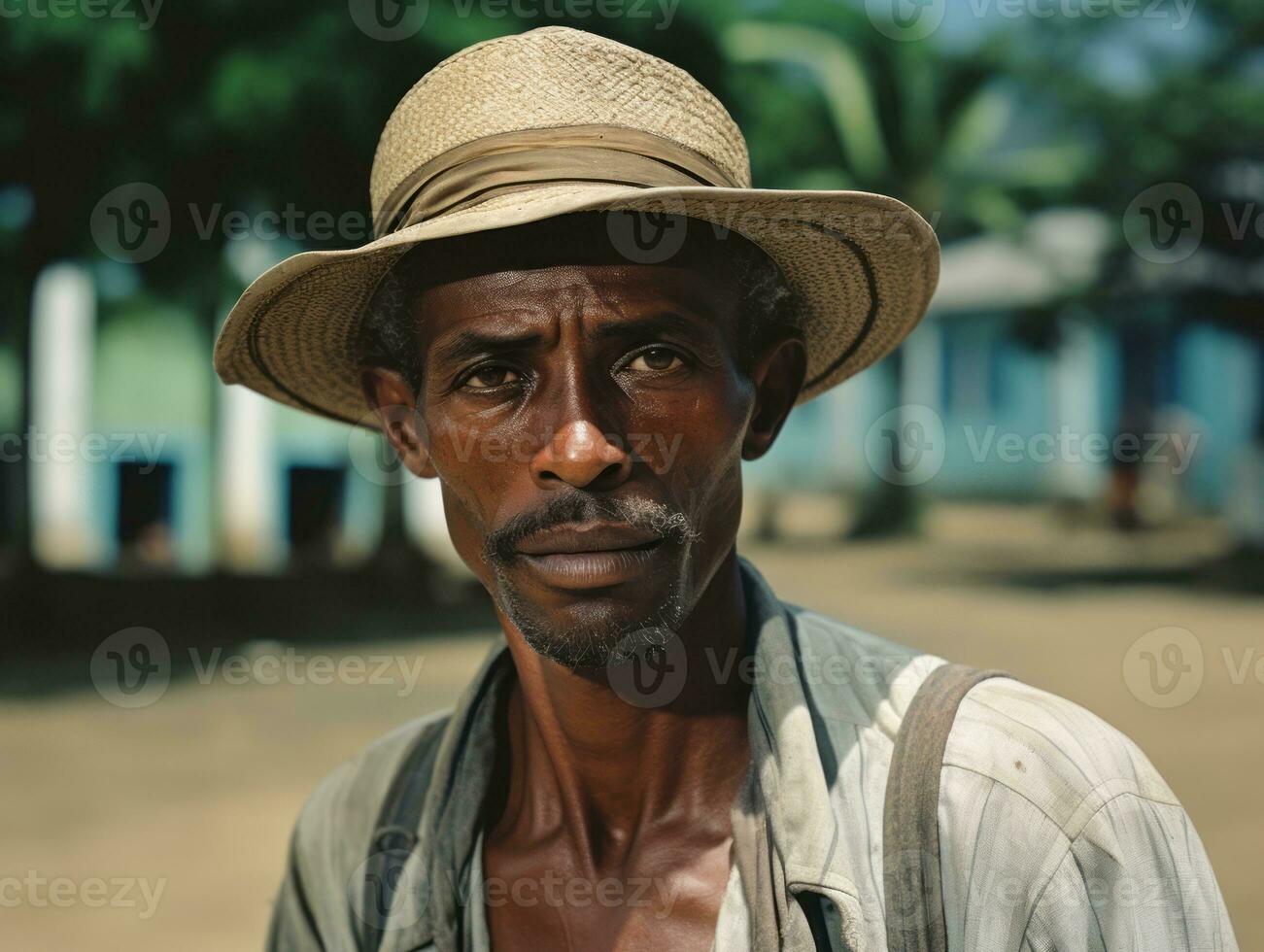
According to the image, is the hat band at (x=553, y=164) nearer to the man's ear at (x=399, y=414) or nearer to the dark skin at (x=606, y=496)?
the dark skin at (x=606, y=496)

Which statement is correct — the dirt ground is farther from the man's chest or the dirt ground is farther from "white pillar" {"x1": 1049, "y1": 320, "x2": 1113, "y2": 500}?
"white pillar" {"x1": 1049, "y1": 320, "x2": 1113, "y2": 500}

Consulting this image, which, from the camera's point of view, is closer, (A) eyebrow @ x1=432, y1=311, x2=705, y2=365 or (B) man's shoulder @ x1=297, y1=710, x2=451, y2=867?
(A) eyebrow @ x1=432, y1=311, x2=705, y2=365

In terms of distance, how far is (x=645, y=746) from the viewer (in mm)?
2219

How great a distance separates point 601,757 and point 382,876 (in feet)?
1.42

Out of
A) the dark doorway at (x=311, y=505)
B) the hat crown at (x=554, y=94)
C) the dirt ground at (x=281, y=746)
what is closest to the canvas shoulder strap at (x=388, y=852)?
the hat crown at (x=554, y=94)

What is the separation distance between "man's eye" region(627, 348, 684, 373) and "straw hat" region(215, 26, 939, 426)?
144 mm

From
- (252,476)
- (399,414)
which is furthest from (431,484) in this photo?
(399,414)

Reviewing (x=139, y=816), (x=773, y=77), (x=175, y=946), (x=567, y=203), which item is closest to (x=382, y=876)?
(x=567, y=203)

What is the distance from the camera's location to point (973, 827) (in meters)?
1.79

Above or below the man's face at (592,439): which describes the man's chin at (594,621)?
below

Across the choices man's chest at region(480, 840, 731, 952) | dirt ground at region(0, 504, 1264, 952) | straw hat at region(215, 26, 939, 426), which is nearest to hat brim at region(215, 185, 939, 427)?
straw hat at region(215, 26, 939, 426)

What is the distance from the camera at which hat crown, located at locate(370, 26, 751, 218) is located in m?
2.04

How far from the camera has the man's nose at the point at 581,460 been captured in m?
1.90

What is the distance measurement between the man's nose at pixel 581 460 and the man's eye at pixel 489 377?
174 millimetres
